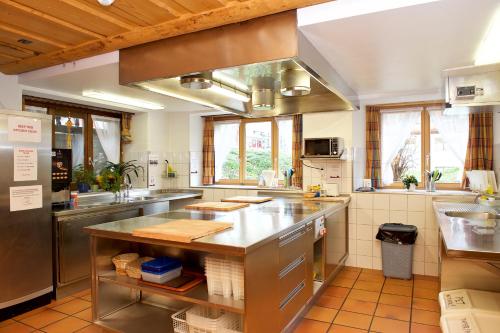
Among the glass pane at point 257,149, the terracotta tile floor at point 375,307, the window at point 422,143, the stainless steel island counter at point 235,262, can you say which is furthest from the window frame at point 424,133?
the stainless steel island counter at point 235,262

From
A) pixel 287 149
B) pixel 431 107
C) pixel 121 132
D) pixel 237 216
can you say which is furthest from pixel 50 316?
pixel 431 107

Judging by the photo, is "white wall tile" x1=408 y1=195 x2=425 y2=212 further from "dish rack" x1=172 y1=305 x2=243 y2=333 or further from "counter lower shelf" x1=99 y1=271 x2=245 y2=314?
"counter lower shelf" x1=99 y1=271 x2=245 y2=314

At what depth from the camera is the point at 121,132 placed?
527cm

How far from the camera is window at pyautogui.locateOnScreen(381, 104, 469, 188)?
4.13 meters

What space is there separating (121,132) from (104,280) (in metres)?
3.38

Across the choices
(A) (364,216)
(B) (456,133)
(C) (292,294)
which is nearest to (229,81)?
(C) (292,294)

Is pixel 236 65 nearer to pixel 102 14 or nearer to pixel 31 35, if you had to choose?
pixel 102 14

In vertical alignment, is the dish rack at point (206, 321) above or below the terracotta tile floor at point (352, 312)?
above

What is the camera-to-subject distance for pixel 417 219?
13.1 ft

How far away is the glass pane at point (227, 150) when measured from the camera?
5488 mm

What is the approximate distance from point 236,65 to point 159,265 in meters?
1.39

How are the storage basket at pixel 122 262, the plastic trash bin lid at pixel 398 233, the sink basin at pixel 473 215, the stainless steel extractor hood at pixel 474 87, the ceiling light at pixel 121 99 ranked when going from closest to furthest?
the storage basket at pixel 122 262 < the stainless steel extractor hood at pixel 474 87 < the sink basin at pixel 473 215 < the plastic trash bin lid at pixel 398 233 < the ceiling light at pixel 121 99

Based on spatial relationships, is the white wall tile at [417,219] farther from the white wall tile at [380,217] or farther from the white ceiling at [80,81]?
the white ceiling at [80,81]

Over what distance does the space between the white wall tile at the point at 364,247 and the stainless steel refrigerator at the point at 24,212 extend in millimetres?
3472
